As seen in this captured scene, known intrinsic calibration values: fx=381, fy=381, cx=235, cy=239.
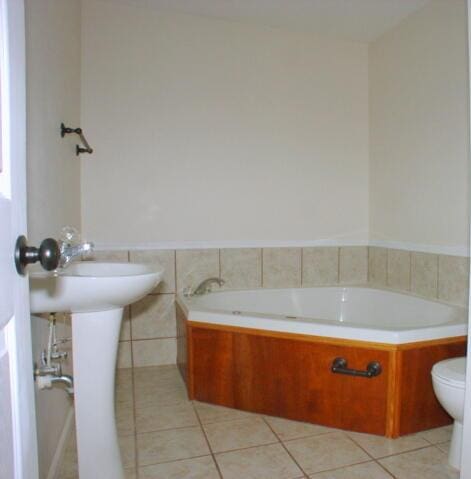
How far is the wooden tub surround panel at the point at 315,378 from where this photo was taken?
1.83 m

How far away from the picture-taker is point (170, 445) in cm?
180

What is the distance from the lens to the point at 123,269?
1.60m

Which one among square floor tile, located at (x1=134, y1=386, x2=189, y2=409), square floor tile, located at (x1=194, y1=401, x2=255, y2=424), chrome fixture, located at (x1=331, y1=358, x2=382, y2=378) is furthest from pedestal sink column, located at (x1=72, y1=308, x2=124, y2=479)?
chrome fixture, located at (x1=331, y1=358, x2=382, y2=378)

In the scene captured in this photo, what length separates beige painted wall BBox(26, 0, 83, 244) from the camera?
1375 millimetres

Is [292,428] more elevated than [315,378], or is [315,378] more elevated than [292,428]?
[315,378]

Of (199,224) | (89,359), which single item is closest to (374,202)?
(199,224)

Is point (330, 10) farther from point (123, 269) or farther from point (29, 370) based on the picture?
point (29, 370)

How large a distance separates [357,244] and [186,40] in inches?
81.0

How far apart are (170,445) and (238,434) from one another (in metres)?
0.33

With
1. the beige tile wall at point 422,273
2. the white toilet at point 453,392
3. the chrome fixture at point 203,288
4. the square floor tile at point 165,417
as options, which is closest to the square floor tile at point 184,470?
the square floor tile at point 165,417

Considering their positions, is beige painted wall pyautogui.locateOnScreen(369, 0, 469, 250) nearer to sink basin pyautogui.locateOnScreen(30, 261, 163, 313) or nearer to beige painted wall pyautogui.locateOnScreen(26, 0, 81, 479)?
sink basin pyautogui.locateOnScreen(30, 261, 163, 313)

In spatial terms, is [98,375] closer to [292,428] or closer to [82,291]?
[82,291]

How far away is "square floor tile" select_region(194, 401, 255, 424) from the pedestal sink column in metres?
0.69

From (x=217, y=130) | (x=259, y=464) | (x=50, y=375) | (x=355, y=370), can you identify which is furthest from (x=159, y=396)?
(x=217, y=130)
